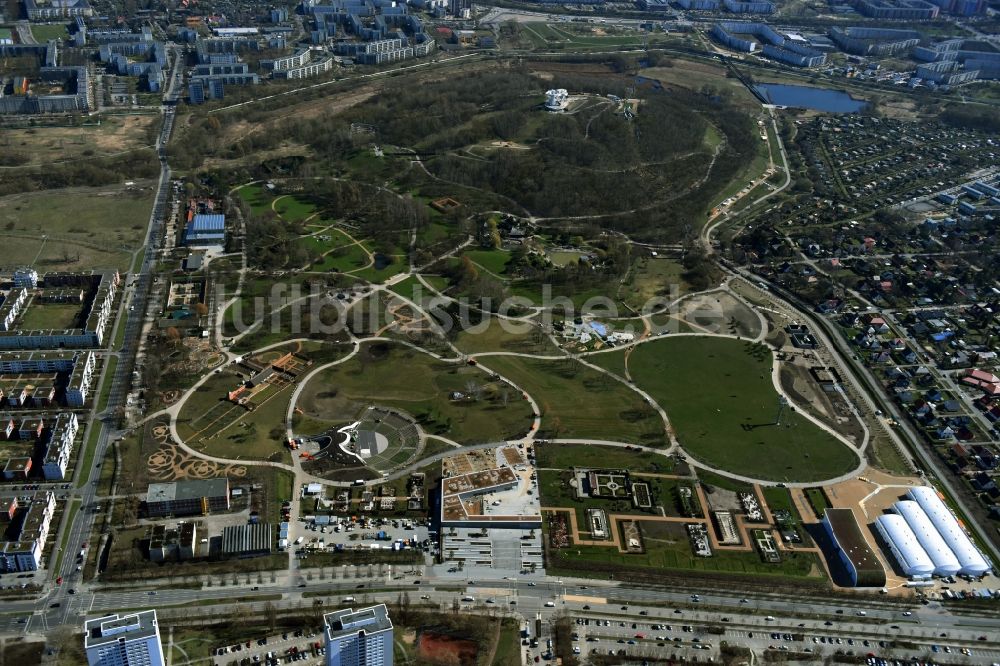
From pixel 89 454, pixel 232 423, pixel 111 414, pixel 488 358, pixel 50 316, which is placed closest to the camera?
pixel 89 454

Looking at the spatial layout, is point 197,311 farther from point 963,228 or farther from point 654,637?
point 963,228

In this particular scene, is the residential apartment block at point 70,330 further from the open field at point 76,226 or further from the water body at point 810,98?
the water body at point 810,98

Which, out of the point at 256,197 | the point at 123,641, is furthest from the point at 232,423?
the point at 256,197

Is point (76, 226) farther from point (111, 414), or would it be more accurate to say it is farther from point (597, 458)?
point (597, 458)

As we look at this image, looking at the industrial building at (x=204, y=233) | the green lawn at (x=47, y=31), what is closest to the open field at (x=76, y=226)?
the industrial building at (x=204, y=233)

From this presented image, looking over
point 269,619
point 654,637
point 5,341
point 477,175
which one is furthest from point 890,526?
point 5,341

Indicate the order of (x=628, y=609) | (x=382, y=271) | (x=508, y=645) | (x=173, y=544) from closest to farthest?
(x=508, y=645) < (x=628, y=609) < (x=173, y=544) < (x=382, y=271)

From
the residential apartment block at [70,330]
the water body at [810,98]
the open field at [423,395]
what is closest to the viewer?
the open field at [423,395]
